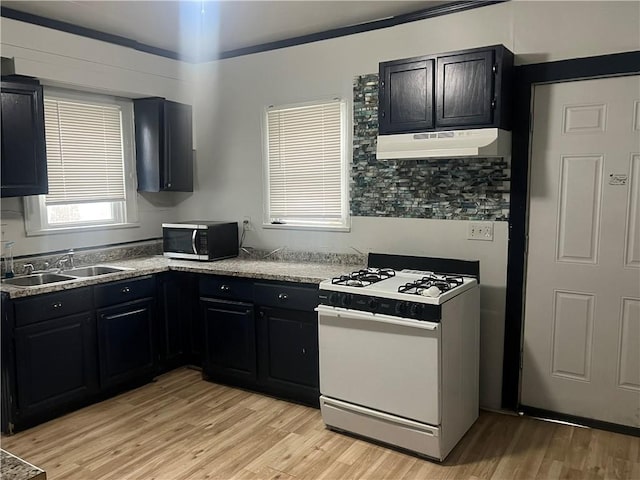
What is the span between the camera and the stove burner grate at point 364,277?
3029 millimetres

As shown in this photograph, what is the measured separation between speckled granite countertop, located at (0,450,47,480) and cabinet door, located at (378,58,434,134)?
261 cm

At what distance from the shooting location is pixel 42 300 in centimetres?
318

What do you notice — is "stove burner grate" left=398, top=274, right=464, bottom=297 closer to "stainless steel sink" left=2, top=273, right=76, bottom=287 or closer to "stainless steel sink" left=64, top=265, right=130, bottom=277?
"stainless steel sink" left=64, top=265, right=130, bottom=277

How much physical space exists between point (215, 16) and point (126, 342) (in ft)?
7.78

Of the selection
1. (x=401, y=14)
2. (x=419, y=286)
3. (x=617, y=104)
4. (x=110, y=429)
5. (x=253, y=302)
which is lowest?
(x=110, y=429)

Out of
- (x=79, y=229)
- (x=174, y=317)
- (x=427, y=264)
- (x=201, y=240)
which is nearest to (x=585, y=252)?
(x=427, y=264)

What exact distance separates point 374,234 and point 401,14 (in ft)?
4.98

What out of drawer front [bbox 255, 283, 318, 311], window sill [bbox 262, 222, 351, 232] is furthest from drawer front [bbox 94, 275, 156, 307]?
window sill [bbox 262, 222, 351, 232]

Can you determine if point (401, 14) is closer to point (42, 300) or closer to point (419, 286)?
point (419, 286)

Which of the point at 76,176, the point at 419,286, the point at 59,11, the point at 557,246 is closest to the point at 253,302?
Result: the point at 419,286

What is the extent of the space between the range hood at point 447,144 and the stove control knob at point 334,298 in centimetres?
92

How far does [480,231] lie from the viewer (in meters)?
3.31

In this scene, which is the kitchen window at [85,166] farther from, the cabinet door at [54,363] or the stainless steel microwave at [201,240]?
the cabinet door at [54,363]

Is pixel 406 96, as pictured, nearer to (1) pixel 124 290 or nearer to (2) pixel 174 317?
(1) pixel 124 290
